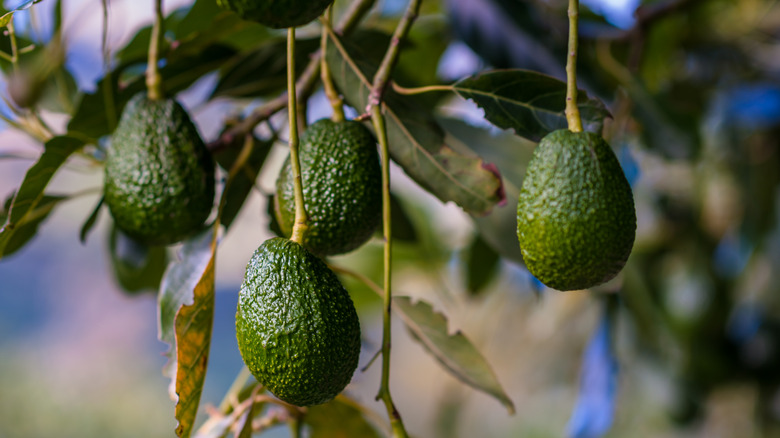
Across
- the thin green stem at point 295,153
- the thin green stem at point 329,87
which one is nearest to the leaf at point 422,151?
the thin green stem at point 329,87

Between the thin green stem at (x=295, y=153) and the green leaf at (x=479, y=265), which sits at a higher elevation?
the thin green stem at (x=295, y=153)

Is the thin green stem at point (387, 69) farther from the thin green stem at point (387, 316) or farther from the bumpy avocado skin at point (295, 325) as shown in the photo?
the bumpy avocado skin at point (295, 325)

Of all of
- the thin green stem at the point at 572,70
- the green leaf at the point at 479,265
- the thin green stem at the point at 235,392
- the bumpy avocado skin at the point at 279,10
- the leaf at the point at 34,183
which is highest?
the bumpy avocado skin at the point at 279,10

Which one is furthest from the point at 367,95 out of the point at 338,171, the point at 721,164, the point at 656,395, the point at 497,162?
the point at 721,164

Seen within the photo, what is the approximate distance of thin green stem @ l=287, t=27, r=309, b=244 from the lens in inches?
15.6

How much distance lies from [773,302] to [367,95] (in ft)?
3.86

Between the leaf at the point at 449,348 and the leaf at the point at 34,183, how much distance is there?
298mm

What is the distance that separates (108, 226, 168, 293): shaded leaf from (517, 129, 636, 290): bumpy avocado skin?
0.45m

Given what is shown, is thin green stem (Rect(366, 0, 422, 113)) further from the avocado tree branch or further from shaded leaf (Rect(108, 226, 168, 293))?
shaded leaf (Rect(108, 226, 168, 293))

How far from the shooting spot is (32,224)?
662 mm

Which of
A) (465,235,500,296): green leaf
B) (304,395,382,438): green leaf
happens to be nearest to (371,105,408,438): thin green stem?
(304,395,382,438): green leaf

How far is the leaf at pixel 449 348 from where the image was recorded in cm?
53

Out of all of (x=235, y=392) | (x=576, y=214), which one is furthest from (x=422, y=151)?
(x=235, y=392)

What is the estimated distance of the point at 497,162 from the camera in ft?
2.17
